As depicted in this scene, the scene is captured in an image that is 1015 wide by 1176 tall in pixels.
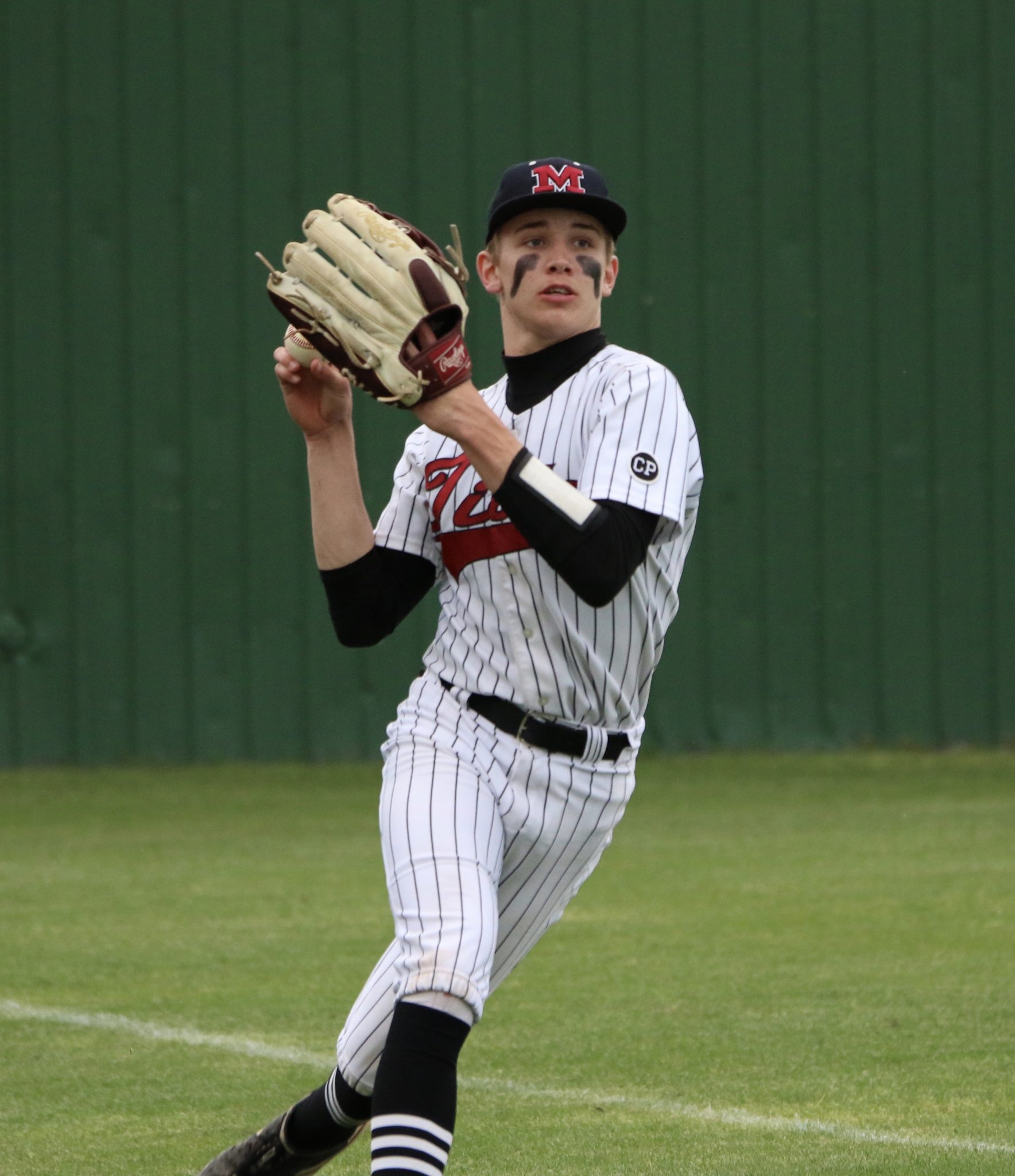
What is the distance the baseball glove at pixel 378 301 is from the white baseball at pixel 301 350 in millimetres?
53

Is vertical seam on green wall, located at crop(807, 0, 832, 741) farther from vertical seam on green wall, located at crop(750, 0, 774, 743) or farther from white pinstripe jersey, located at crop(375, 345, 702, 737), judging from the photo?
white pinstripe jersey, located at crop(375, 345, 702, 737)

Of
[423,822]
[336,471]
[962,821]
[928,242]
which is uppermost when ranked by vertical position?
[928,242]

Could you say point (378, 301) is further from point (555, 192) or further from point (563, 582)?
point (563, 582)

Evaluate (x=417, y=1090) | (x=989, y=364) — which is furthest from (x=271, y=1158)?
(x=989, y=364)

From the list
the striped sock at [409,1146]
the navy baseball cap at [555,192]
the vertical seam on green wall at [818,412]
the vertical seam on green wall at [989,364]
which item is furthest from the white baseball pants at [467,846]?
the vertical seam on green wall at [989,364]

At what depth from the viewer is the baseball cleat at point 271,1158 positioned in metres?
3.50

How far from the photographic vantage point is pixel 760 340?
457 inches

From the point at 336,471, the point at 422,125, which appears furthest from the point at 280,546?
the point at 336,471

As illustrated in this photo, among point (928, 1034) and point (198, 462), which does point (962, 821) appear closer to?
point (928, 1034)

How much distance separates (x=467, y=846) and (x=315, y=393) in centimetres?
90

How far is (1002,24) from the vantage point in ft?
38.2

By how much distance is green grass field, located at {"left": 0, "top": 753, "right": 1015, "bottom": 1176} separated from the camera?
415 centimetres

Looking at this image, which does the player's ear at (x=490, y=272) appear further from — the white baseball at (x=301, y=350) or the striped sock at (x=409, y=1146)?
A: the striped sock at (x=409, y=1146)

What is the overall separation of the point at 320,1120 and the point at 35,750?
336 inches
